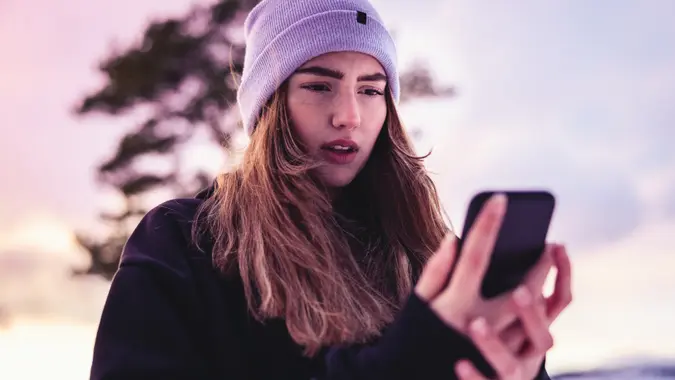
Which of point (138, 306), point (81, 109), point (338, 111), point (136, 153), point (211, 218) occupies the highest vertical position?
point (81, 109)

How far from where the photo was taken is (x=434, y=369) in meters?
0.68

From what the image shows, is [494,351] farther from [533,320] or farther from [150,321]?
[150,321]

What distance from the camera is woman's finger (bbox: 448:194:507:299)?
63 centimetres

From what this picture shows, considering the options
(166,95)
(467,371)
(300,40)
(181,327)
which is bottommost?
(467,371)

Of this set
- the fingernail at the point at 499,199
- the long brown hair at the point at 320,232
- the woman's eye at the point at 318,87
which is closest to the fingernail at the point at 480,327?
the fingernail at the point at 499,199

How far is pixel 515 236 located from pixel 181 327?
0.42 m

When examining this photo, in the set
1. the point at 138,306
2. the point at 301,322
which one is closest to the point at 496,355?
the point at 301,322

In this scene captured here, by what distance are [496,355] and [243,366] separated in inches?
14.4

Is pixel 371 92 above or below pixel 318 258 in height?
above

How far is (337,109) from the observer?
102cm

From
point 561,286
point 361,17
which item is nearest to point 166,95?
point 361,17

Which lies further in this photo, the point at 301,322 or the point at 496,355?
the point at 301,322

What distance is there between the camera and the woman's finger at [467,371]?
670mm

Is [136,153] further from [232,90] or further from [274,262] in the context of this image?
[274,262]
